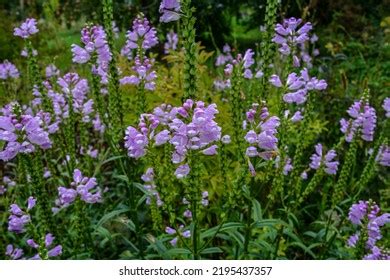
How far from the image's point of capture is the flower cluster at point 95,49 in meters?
2.71

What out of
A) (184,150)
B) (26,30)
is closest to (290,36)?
(184,150)

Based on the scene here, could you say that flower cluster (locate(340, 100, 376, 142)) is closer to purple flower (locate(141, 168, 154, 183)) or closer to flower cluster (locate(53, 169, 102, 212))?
purple flower (locate(141, 168, 154, 183))

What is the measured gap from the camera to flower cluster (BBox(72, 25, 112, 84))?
8.88 feet

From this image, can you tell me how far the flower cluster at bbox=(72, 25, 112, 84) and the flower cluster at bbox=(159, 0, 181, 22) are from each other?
0.68m

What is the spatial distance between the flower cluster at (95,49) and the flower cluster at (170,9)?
678 millimetres

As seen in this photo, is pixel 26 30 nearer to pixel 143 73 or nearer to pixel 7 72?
pixel 143 73

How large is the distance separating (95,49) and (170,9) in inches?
31.5

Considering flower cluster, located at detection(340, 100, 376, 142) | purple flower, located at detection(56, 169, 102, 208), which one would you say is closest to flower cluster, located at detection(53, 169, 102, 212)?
purple flower, located at detection(56, 169, 102, 208)

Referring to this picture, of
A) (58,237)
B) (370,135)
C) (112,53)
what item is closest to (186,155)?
(112,53)

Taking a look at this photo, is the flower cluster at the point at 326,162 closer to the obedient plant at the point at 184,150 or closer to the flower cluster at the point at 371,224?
the obedient plant at the point at 184,150

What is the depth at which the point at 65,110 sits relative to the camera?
3557 mm

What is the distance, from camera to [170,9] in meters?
2.08

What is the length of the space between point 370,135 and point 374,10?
6926 millimetres
